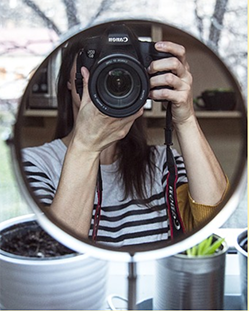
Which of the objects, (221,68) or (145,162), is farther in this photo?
(145,162)

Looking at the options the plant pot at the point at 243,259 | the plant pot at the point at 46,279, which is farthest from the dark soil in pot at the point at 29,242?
the plant pot at the point at 243,259

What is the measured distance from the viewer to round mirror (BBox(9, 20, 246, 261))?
0.55m

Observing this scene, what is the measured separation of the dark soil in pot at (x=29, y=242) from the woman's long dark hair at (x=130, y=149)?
0.13 meters

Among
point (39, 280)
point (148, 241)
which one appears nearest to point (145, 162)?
point (148, 241)

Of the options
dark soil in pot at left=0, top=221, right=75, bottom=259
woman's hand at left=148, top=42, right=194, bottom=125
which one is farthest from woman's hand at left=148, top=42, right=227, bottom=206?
dark soil in pot at left=0, top=221, right=75, bottom=259

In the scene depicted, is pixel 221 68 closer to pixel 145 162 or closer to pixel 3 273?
pixel 145 162

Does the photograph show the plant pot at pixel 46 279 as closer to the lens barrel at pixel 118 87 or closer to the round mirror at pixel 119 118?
the round mirror at pixel 119 118

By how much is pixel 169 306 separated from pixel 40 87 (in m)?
0.37

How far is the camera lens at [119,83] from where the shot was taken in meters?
0.54

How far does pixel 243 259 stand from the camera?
0.72 meters

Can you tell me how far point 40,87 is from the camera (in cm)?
74

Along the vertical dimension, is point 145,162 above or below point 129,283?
above

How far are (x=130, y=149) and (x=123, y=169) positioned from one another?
3cm

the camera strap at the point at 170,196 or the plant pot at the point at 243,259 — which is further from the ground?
the camera strap at the point at 170,196
